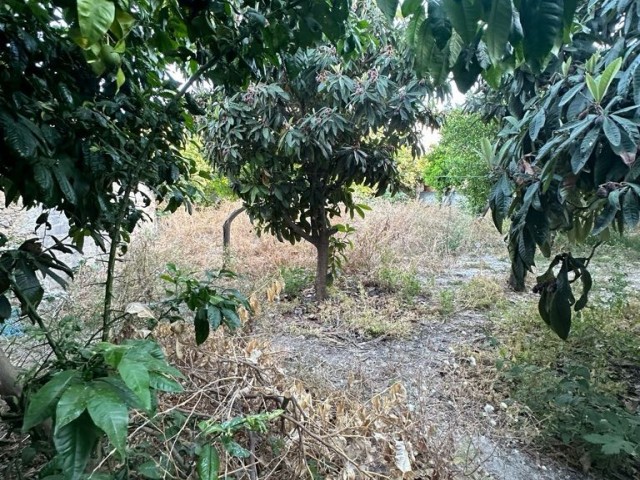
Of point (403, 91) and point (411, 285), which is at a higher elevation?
point (403, 91)

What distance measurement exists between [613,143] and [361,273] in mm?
3166

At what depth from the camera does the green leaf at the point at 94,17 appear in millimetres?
396

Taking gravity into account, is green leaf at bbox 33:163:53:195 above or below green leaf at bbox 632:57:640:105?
below

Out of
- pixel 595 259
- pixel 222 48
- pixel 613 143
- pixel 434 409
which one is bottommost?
pixel 434 409

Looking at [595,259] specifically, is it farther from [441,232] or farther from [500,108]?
[500,108]

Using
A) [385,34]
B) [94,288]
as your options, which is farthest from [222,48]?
[94,288]

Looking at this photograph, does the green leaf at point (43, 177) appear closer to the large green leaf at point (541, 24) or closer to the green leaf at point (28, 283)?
the green leaf at point (28, 283)

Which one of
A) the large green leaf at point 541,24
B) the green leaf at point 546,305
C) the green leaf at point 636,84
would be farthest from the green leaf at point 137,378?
the green leaf at point 546,305

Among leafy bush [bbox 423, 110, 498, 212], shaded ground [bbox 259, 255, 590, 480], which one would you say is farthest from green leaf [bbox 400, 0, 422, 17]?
leafy bush [bbox 423, 110, 498, 212]

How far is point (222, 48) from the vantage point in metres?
1.07

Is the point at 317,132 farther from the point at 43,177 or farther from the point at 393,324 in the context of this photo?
the point at 43,177

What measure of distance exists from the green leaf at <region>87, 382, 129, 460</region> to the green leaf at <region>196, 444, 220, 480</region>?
0.33m

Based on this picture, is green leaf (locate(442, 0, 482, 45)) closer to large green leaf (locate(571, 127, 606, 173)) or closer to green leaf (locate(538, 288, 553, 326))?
large green leaf (locate(571, 127, 606, 173))

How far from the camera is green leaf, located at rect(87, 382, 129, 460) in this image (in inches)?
18.1
